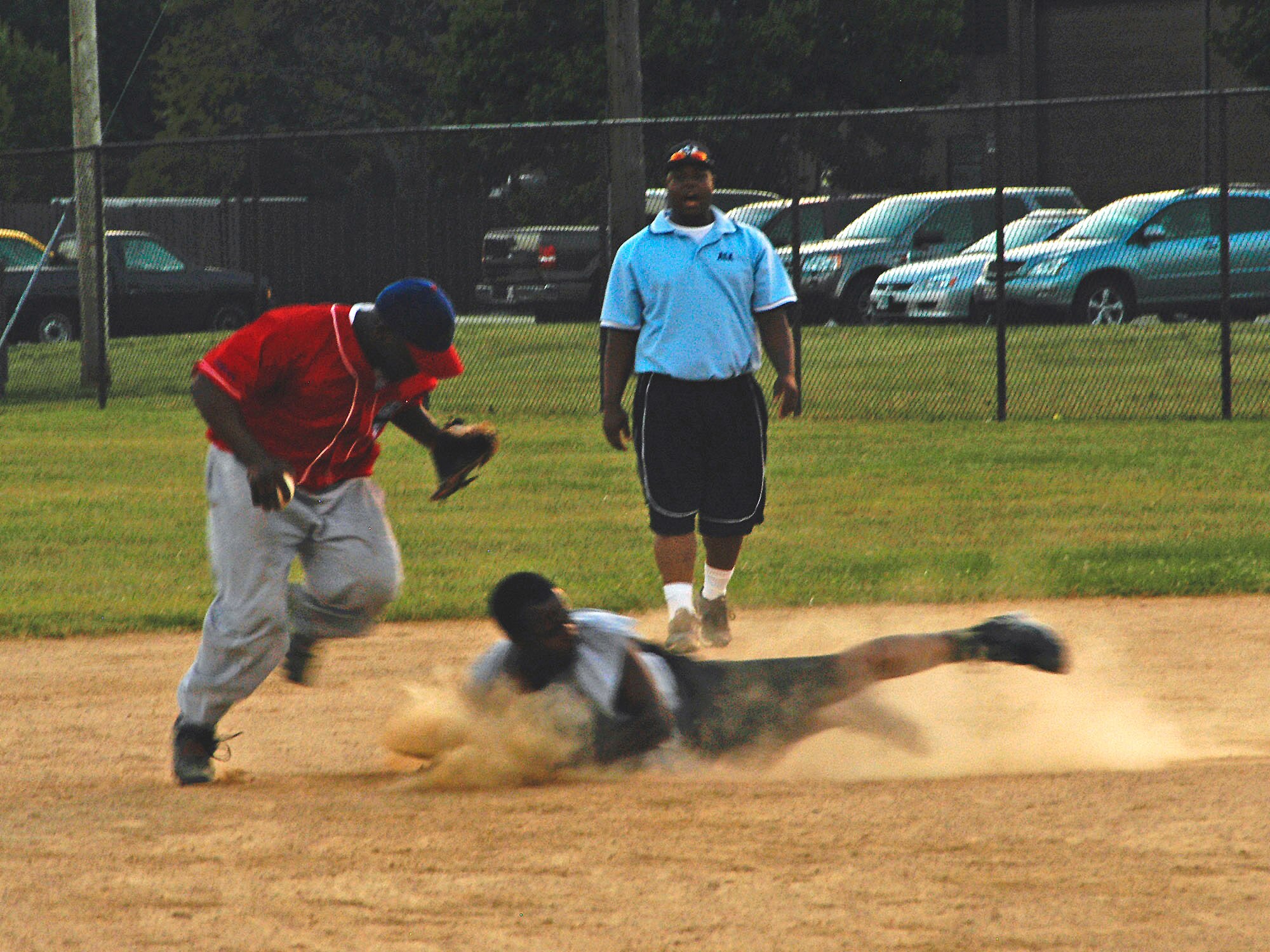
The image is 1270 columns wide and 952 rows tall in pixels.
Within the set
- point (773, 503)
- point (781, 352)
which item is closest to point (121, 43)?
point (773, 503)

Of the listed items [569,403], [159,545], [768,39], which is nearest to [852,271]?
[569,403]

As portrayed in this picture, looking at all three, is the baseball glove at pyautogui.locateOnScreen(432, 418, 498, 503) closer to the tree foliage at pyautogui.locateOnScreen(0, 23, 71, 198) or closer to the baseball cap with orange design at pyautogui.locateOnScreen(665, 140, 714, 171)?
the baseball cap with orange design at pyautogui.locateOnScreen(665, 140, 714, 171)

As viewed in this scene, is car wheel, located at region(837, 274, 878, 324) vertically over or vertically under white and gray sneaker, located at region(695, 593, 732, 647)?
over

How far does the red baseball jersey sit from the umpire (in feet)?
5.90

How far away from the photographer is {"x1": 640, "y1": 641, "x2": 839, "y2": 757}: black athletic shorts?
514 centimetres

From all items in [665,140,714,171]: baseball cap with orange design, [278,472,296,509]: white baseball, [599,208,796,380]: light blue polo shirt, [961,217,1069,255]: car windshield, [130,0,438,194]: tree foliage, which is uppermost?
[130,0,438,194]: tree foliage

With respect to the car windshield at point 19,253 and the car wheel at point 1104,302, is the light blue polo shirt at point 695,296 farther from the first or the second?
the car windshield at point 19,253

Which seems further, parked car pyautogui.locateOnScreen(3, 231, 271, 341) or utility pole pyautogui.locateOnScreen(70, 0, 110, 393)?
parked car pyautogui.locateOnScreen(3, 231, 271, 341)

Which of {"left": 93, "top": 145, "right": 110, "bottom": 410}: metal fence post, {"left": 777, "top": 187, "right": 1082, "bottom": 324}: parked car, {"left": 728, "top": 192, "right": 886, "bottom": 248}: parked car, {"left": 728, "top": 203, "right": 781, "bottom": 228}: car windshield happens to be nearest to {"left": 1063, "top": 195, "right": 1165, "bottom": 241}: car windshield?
{"left": 777, "top": 187, "right": 1082, "bottom": 324}: parked car

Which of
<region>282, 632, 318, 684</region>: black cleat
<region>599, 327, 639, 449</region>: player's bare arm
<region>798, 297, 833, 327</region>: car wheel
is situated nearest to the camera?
<region>282, 632, 318, 684</region>: black cleat

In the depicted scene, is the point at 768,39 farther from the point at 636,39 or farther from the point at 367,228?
the point at 367,228

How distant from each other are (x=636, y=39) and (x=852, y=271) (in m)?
5.38

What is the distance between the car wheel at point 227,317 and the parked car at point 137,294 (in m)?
0.01

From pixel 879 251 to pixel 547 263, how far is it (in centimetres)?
299
